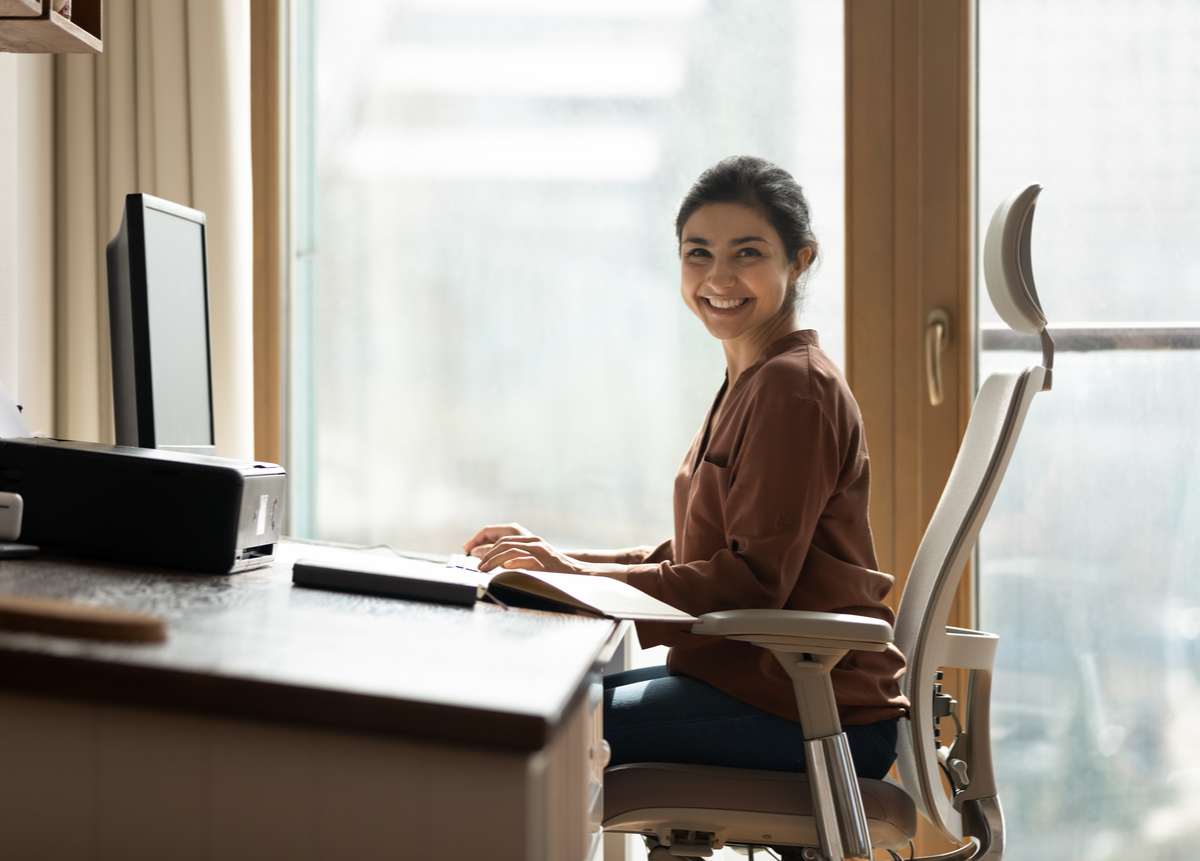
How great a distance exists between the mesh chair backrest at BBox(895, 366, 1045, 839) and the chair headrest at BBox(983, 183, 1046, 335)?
0.08 meters

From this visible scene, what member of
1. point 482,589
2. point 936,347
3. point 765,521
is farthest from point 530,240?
point 482,589

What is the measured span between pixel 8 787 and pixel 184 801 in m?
0.13

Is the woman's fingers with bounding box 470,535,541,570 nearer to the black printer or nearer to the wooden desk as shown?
the black printer

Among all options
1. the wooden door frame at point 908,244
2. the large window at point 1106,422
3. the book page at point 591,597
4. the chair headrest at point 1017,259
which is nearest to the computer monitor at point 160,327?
the book page at point 591,597

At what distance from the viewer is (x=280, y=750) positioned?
60cm

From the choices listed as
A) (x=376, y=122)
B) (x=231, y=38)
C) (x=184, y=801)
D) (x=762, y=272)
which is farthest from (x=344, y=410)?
(x=184, y=801)

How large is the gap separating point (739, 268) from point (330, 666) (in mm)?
1003

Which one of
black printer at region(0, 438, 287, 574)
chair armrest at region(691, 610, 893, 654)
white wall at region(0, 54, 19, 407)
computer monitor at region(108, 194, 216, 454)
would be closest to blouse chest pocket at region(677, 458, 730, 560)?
chair armrest at region(691, 610, 893, 654)

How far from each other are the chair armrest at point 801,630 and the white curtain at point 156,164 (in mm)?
1344

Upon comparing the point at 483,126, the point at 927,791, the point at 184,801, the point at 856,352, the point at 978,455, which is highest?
the point at 483,126

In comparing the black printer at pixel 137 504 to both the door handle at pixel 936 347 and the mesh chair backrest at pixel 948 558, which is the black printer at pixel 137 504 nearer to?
the mesh chair backrest at pixel 948 558

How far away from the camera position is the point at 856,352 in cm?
187

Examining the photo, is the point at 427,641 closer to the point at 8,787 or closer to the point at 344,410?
the point at 8,787

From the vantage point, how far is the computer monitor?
1.14 metres
